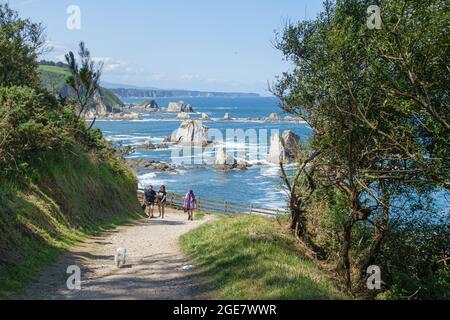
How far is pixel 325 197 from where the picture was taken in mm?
14094

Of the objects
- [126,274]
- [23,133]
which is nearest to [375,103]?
[126,274]

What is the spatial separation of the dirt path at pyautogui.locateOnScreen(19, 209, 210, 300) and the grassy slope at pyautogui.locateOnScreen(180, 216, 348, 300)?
568mm

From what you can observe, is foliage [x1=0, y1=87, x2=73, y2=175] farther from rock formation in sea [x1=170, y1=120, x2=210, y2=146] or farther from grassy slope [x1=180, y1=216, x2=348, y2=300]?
rock formation in sea [x1=170, y1=120, x2=210, y2=146]

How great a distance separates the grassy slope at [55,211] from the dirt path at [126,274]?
46 centimetres

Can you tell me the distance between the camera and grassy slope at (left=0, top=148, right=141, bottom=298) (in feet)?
35.1

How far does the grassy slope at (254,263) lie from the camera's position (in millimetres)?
8875

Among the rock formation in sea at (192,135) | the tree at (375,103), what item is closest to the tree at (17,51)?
the tree at (375,103)

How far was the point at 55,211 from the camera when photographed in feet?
51.0

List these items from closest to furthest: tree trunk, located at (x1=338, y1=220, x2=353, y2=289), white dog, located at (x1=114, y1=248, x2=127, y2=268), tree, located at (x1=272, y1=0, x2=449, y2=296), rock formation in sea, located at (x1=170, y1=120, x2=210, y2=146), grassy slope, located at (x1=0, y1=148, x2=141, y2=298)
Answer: tree, located at (x1=272, y1=0, x2=449, y2=296) → grassy slope, located at (x1=0, y1=148, x2=141, y2=298) → white dog, located at (x1=114, y1=248, x2=127, y2=268) → tree trunk, located at (x1=338, y1=220, x2=353, y2=289) → rock formation in sea, located at (x1=170, y1=120, x2=210, y2=146)

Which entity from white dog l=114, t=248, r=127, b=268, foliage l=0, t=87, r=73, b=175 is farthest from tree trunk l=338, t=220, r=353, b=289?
foliage l=0, t=87, r=73, b=175

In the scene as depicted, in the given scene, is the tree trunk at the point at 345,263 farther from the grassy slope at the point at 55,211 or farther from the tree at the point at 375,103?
the grassy slope at the point at 55,211

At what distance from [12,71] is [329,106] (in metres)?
18.2
